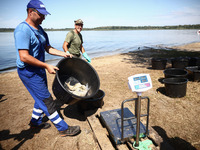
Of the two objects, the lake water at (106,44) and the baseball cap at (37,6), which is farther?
the lake water at (106,44)

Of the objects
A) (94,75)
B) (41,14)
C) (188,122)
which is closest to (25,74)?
(41,14)

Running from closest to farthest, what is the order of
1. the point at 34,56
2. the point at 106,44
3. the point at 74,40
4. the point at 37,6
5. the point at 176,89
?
the point at 37,6, the point at 34,56, the point at 74,40, the point at 176,89, the point at 106,44

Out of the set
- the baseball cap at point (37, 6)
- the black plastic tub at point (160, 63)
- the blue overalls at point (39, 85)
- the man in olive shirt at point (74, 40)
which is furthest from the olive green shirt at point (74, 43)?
the black plastic tub at point (160, 63)

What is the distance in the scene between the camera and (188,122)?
9.72 feet

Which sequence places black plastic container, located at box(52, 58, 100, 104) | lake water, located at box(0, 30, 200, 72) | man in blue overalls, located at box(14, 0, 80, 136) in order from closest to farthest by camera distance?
man in blue overalls, located at box(14, 0, 80, 136) → black plastic container, located at box(52, 58, 100, 104) → lake water, located at box(0, 30, 200, 72)

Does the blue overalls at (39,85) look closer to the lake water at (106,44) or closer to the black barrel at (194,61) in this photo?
the black barrel at (194,61)

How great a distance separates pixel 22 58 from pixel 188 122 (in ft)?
11.1

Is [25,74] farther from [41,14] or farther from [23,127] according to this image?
[23,127]

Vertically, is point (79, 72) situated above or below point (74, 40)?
below

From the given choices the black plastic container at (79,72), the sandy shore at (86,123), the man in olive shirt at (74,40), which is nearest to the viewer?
the sandy shore at (86,123)

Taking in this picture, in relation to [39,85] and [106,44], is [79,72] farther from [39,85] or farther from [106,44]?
[106,44]

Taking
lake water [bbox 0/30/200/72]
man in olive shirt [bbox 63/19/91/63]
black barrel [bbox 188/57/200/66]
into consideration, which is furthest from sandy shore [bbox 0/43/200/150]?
lake water [bbox 0/30/200/72]

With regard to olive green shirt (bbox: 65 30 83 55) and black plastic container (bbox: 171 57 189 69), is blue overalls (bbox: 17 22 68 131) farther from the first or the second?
black plastic container (bbox: 171 57 189 69)

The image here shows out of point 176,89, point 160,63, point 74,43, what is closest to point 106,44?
point 160,63
